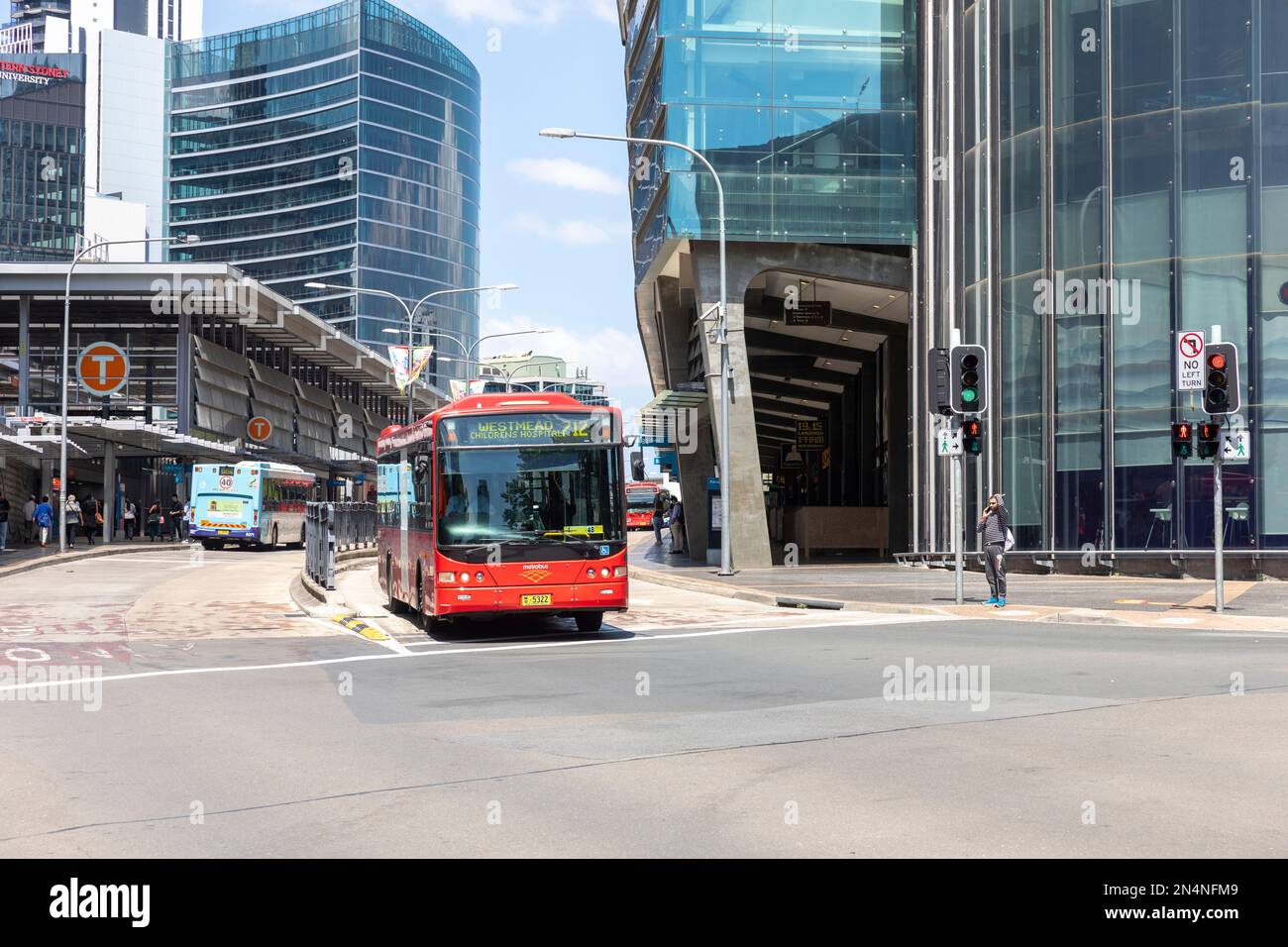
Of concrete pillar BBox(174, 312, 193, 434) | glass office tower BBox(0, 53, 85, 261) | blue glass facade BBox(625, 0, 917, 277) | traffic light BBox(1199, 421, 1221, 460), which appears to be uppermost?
glass office tower BBox(0, 53, 85, 261)

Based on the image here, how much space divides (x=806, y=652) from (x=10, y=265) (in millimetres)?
55821

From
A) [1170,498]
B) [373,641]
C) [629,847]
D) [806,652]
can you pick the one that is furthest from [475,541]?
[1170,498]

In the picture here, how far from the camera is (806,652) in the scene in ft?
53.5

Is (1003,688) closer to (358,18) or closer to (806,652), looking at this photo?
(806,652)

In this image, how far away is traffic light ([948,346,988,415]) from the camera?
22047mm

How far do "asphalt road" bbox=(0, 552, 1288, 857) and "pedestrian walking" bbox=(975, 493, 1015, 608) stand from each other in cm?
456

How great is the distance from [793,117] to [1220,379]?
21.7 meters

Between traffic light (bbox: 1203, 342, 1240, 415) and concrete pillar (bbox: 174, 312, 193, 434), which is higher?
concrete pillar (bbox: 174, 312, 193, 434)

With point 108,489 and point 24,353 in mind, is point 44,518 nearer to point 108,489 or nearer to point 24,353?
point 108,489

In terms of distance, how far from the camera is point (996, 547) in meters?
23.3

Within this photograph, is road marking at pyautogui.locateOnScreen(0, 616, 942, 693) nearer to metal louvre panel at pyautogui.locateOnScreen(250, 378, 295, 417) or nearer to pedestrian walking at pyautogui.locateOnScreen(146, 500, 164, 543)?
pedestrian walking at pyautogui.locateOnScreen(146, 500, 164, 543)

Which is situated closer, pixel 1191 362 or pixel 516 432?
pixel 516 432

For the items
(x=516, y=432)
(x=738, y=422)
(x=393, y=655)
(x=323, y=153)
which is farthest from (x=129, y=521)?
(x=323, y=153)

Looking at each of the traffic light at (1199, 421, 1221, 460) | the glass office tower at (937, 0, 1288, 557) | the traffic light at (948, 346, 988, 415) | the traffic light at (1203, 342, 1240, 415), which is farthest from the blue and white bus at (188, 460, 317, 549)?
the traffic light at (1203, 342, 1240, 415)
